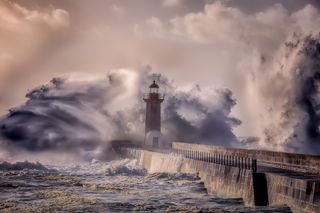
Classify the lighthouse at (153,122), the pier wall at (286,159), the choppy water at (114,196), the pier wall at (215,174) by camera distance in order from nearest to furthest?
the choppy water at (114,196)
the pier wall at (286,159)
the pier wall at (215,174)
the lighthouse at (153,122)

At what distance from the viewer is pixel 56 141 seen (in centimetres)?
4150

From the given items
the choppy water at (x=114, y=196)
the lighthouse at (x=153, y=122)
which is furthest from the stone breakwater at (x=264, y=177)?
the lighthouse at (x=153, y=122)

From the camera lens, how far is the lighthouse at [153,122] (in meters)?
34.8

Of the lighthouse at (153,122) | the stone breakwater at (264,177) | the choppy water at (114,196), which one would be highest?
the lighthouse at (153,122)

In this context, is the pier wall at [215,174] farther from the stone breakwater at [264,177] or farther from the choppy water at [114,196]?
the choppy water at [114,196]

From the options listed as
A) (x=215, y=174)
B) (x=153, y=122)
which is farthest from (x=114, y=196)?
(x=153, y=122)

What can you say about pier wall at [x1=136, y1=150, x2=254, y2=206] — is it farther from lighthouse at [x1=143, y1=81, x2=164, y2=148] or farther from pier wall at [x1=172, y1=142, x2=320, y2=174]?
lighthouse at [x1=143, y1=81, x2=164, y2=148]

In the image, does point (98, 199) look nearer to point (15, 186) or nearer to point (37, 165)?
point (15, 186)

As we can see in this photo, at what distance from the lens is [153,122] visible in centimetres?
3534

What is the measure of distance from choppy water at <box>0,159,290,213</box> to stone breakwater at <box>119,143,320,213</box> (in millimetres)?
403

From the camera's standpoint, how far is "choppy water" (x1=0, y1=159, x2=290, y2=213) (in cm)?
1154

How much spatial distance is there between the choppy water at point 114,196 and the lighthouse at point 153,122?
14409mm

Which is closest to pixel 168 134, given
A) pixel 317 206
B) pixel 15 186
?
pixel 15 186

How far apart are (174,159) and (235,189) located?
27.0ft
